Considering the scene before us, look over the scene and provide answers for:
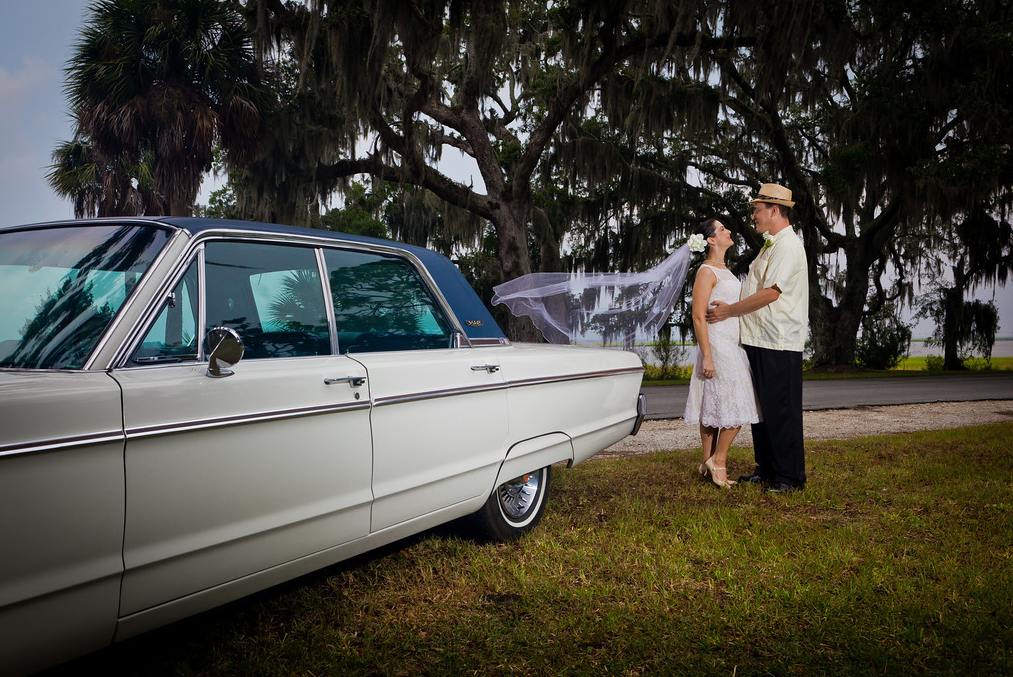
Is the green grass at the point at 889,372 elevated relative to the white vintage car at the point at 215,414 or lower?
lower

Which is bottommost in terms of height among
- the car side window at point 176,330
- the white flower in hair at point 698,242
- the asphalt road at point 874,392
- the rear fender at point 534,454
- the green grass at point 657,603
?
the asphalt road at point 874,392

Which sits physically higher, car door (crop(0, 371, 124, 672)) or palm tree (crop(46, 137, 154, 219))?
palm tree (crop(46, 137, 154, 219))

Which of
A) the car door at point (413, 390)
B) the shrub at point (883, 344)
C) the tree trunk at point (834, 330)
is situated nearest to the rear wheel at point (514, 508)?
the car door at point (413, 390)

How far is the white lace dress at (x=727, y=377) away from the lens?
5.48 m

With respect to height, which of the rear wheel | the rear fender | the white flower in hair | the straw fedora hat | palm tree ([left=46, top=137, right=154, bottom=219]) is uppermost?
palm tree ([left=46, top=137, right=154, bottom=219])

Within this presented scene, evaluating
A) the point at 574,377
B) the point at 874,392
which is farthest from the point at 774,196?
the point at 874,392

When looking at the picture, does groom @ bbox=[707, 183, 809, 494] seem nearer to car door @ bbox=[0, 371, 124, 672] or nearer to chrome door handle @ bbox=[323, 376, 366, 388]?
chrome door handle @ bbox=[323, 376, 366, 388]

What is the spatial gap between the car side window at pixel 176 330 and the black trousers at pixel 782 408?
4.08 m

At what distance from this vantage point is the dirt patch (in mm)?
8172

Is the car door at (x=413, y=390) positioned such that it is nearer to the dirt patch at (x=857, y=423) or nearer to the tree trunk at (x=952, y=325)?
the dirt patch at (x=857, y=423)

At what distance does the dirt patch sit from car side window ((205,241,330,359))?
469 cm

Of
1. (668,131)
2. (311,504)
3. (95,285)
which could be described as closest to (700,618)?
(311,504)

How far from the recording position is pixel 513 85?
19719 millimetres

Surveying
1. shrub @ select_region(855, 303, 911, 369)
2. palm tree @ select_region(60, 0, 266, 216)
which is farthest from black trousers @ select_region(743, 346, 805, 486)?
shrub @ select_region(855, 303, 911, 369)
